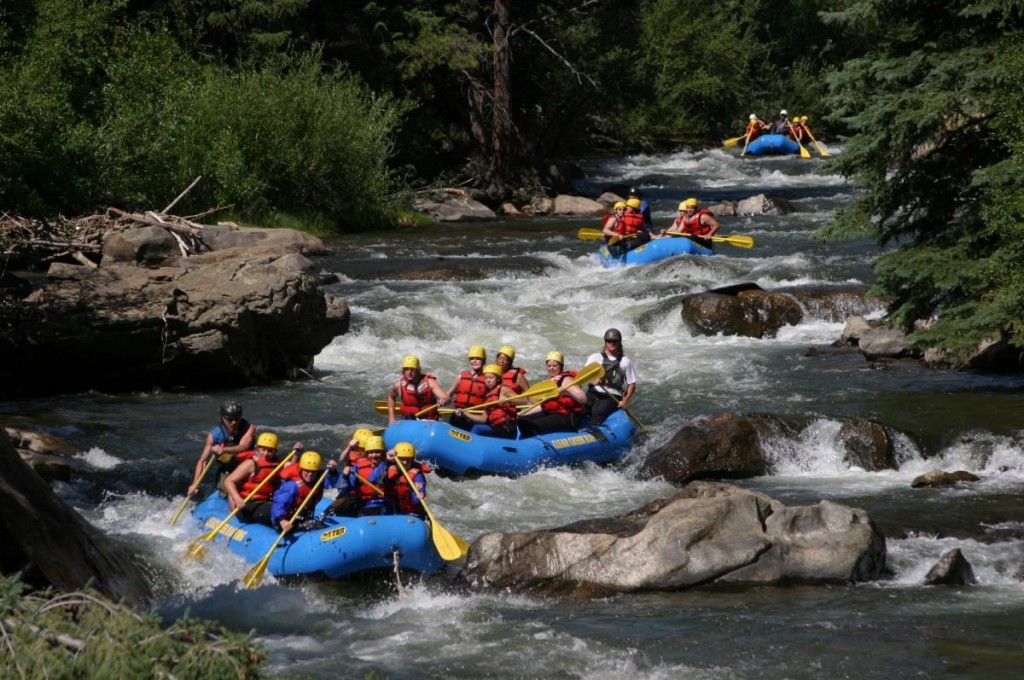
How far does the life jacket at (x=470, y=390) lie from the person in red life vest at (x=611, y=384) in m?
Answer: 1.12

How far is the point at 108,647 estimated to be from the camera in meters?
4.03

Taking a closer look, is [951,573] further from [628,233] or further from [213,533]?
[628,233]

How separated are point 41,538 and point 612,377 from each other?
314 inches

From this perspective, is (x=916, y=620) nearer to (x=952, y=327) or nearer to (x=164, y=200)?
(x=952, y=327)

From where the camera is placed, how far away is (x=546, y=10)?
3534cm

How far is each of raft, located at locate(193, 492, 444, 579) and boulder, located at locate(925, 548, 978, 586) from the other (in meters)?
3.32

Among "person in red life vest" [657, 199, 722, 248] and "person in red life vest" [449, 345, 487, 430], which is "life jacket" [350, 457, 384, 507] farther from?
"person in red life vest" [657, 199, 722, 248]

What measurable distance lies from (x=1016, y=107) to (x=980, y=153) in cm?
134

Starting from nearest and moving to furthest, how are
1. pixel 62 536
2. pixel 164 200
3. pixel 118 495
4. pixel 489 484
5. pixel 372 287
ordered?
pixel 62 536 < pixel 118 495 < pixel 489 484 < pixel 372 287 < pixel 164 200

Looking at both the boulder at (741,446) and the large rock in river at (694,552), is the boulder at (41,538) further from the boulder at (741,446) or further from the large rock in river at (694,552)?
the boulder at (741,446)

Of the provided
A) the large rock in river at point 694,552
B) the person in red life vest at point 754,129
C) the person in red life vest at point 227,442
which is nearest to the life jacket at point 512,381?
the person in red life vest at point 227,442

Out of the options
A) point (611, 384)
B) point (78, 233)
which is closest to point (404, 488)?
point (611, 384)

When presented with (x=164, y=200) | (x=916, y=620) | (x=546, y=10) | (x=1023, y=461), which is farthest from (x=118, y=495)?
(x=546, y=10)

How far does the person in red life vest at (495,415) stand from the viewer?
12.8 meters
